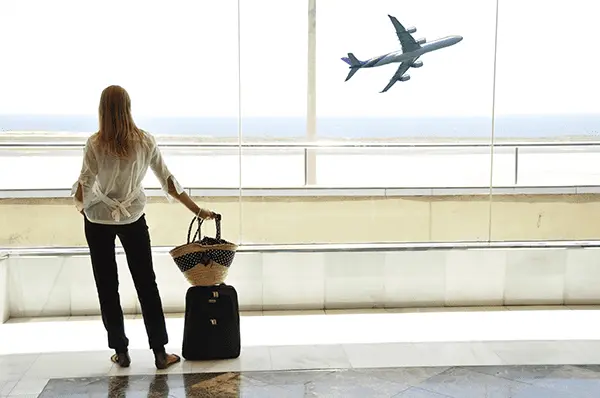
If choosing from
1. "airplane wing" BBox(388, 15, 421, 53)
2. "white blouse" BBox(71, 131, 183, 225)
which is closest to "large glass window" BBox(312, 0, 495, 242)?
"airplane wing" BBox(388, 15, 421, 53)

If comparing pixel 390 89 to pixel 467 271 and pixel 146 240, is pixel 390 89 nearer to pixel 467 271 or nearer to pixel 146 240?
pixel 467 271

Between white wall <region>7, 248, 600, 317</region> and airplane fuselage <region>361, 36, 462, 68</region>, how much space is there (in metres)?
1.41

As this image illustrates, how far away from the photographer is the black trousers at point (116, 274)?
452 centimetres

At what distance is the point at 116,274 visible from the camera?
462cm

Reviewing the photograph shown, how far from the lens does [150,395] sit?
417 cm

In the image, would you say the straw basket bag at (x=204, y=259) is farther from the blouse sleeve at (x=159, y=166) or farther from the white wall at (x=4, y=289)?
the white wall at (x=4, y=289)

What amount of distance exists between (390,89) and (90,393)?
3.03 m

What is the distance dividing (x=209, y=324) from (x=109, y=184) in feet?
3.43

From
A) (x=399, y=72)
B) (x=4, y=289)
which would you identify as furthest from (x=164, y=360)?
(x=399, y=72)

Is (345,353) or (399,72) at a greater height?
(399,72)

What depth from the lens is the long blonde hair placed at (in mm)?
4359

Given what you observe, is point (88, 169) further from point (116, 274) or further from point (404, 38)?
point (404, 38)

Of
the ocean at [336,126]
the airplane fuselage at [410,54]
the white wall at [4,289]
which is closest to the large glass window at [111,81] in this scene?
the ocean at [336,126]

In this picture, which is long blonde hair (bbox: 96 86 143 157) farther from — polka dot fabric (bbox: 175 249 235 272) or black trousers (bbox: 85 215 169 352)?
polka dot fabric (bbox: 175 249 235 272)
